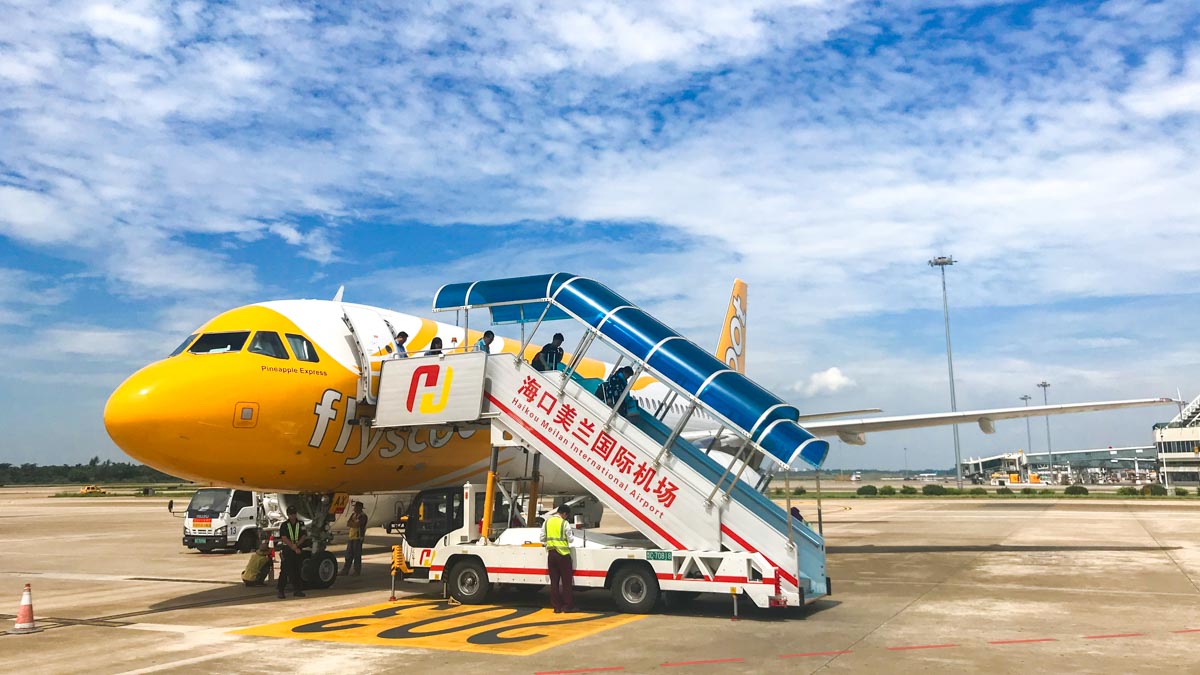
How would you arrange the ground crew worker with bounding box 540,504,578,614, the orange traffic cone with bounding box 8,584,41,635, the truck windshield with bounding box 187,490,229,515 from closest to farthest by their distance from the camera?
the orange traffic cone with bounding box 8,584,41,635, the ground crew worker with bounding box 540,504,578,614, the truck windshield with bounding box 187,490,229,515

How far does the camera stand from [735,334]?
31.2 metres

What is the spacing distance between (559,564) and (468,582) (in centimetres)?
188

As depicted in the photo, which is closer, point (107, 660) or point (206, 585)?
point (107, 660)

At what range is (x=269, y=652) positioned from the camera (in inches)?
360

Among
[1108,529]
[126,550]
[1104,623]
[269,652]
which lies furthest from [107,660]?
[1108,529]

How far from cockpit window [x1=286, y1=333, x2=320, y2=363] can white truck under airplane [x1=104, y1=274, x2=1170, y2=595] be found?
0.02 metres

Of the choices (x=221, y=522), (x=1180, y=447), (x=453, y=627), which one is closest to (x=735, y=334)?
(x=221, y=522)

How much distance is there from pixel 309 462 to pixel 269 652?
4818mm

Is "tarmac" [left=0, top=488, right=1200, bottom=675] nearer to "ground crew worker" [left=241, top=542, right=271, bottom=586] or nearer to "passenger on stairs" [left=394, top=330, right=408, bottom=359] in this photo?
"ground crew worker" [left=241, top=542, right=271, bottom=586]

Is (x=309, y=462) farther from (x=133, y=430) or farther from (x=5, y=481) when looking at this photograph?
(x=5, y=481)

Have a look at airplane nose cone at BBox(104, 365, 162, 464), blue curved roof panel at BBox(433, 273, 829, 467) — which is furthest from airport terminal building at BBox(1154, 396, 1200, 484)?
airplane nose cone at BBox(104, 365, 162, 464)

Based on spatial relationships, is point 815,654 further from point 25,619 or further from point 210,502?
point 210,502

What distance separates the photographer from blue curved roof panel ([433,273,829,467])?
1127cm

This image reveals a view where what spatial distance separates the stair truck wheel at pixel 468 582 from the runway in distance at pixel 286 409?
2756 mm
